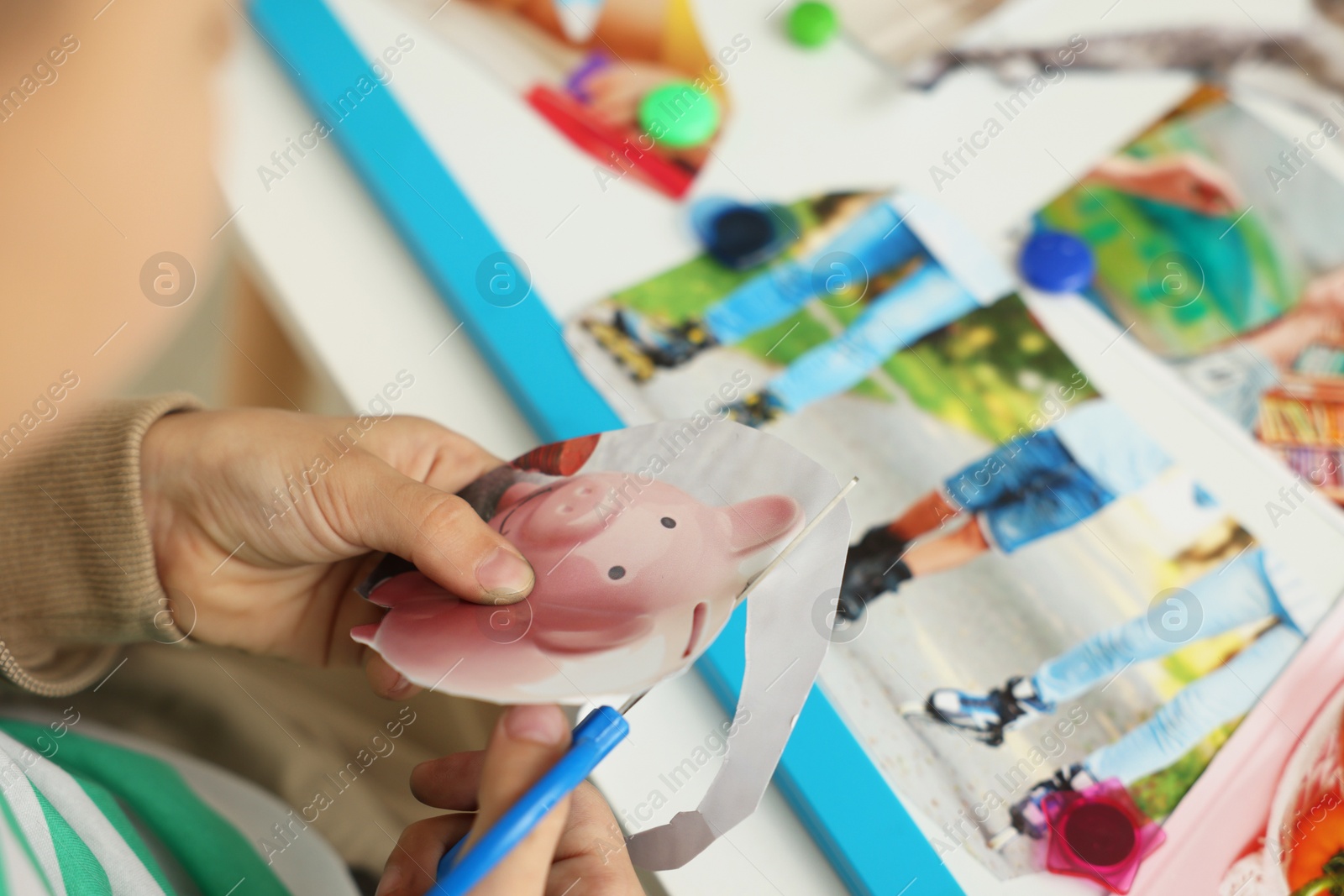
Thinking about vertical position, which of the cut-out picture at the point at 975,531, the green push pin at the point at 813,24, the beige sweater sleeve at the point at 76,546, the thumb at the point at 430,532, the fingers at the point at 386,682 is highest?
the green push pin at the point at 813,24

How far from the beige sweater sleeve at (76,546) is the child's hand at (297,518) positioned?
26 millimetres

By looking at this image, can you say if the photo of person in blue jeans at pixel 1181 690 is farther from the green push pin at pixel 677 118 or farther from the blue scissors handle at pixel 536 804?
the green push pin at pixel 677 118

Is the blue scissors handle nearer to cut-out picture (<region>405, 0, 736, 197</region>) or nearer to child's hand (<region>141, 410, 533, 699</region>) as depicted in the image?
child's hand (<region>141, 410, 533, 699</region>)

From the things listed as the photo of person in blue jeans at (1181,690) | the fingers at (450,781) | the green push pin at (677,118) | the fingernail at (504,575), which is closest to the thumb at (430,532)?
the fingernail at (504,575)

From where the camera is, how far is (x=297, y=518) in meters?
0.52

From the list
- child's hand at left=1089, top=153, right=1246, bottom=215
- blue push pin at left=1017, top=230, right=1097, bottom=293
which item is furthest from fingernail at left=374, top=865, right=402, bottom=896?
child's hand at left=1089, top=153, right=1246, bottom=215

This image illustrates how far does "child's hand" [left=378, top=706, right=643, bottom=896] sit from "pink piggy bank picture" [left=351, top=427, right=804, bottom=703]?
0.03 meters

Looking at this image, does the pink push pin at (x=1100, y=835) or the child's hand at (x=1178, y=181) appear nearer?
the pink push pin at (x=1100, y=835)

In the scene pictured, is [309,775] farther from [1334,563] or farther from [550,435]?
[1334,563]

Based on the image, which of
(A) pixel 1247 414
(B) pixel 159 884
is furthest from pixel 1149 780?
(B) pixel 159 884

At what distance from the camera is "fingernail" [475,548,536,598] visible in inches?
16.6

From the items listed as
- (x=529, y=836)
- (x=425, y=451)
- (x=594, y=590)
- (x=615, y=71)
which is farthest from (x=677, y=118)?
(x=529, y=836)

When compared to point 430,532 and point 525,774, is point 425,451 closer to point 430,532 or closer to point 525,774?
point 430,532

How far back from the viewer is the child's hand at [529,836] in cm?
38
